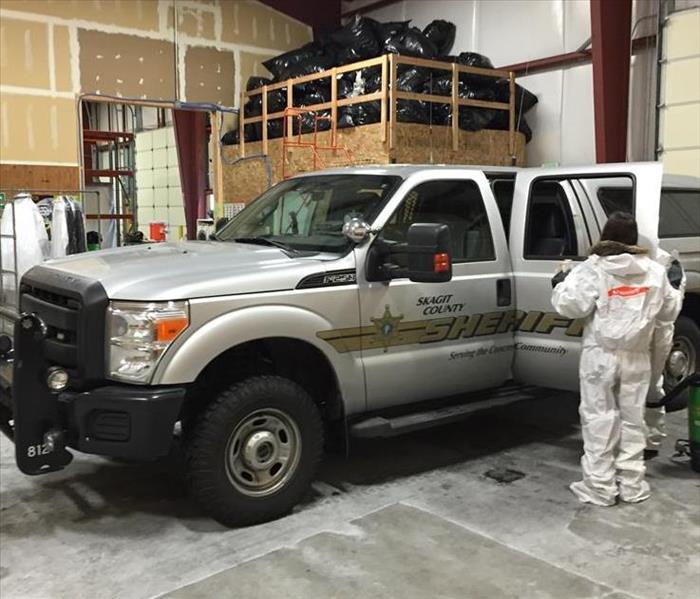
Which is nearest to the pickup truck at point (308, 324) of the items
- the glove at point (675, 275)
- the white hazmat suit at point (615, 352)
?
the glove at point (675, 275)

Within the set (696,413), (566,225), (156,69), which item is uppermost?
(156,69)

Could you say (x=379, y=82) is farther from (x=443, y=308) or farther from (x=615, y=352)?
(x=615, y=352)

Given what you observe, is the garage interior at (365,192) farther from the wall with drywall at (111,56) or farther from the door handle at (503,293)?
the door handle at (503,293)

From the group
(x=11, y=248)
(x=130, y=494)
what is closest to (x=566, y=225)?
(x=130, y=494)

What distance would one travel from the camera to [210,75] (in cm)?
1211

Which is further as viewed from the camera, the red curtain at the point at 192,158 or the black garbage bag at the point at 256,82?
the red curtain at the point at 192,158

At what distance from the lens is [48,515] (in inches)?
176

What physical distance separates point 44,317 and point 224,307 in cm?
105

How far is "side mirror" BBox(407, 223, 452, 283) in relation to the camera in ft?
13.7

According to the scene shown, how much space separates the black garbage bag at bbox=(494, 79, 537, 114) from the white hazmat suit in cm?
592

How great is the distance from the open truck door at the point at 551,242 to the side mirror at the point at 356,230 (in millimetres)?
1388

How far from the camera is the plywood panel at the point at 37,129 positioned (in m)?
10.2

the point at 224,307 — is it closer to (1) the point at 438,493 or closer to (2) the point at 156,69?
(1) the point at 438,493

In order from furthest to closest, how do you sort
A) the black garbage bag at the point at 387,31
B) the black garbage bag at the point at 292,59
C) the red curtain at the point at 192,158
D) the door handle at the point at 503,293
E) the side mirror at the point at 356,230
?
the red curtain at the point at 192,158
the black garbage bag at the point at 292,59
the black garbage bag at the point at 387,31
the door handle at the point at 503,293
the side mirror at the point at 356,230
